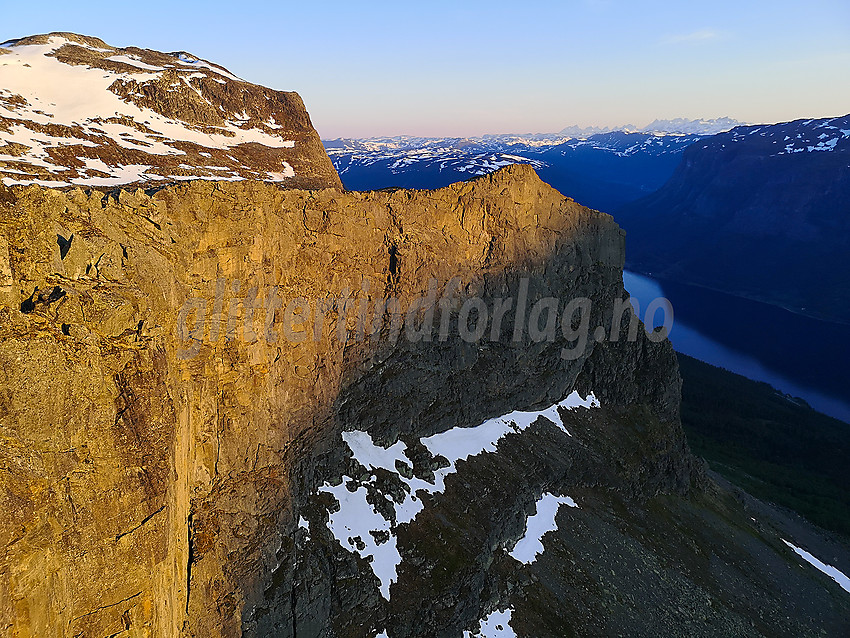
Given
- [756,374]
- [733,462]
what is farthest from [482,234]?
[756,374]

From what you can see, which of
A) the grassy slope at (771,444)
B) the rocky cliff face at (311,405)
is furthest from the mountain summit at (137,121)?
the grassy slope at (771,444)

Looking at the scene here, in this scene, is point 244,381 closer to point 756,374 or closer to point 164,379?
point 164,379

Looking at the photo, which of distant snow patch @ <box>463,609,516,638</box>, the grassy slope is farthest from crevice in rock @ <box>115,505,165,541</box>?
the grassy slope

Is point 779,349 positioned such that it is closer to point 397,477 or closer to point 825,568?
point 825,568

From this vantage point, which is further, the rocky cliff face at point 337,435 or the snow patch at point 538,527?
the snow patch at point 538,527

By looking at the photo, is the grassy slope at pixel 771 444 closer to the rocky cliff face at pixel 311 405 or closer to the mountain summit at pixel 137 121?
the rocky cliff face at pixel 311 405


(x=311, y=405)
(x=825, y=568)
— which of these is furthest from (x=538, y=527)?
(x=825, y=568)

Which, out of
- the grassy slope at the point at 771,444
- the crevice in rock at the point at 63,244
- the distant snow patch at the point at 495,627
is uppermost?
the crevice in rock at the point at 63,244
